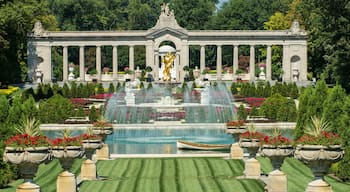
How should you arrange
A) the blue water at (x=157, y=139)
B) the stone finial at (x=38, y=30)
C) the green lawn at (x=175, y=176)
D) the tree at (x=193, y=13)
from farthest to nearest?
the tree at (x=193, y=13)
the stone finial at (x=38, y=30)
the blue water at (x=157, y=139)
the green lawn at (x=175, y=176)

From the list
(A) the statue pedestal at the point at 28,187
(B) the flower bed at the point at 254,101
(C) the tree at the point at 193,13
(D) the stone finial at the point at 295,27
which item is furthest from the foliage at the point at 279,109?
(C) the tree at the point at 193,13

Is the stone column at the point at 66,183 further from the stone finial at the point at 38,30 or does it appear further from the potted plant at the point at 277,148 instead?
the stone finial at the point at 38,30

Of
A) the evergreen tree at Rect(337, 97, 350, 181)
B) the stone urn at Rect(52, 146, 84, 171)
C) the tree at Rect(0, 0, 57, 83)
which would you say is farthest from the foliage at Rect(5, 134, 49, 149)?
the tree at Rect(0, 0, 57, 83)

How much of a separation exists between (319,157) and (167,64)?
89.7 meters

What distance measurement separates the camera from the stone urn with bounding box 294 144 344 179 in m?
23.5

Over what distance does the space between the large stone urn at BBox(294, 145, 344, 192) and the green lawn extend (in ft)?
20.0

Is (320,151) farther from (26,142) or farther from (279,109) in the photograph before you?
(279,109)

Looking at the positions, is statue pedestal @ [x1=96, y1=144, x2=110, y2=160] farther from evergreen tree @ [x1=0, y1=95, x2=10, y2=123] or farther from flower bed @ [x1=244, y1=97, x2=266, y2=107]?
flower bed @ [x1=244, y1=97, x2=266, y2=107]

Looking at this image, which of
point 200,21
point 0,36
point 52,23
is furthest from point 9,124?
point 200,21

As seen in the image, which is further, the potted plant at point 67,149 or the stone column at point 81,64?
the stone column at point 81,64

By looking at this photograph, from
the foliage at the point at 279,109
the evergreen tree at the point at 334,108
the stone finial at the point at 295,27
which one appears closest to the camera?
the evergreen tree at the point at 334,108

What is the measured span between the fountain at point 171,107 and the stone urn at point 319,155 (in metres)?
38.4

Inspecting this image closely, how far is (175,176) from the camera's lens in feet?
111

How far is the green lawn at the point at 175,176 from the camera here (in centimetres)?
3064
